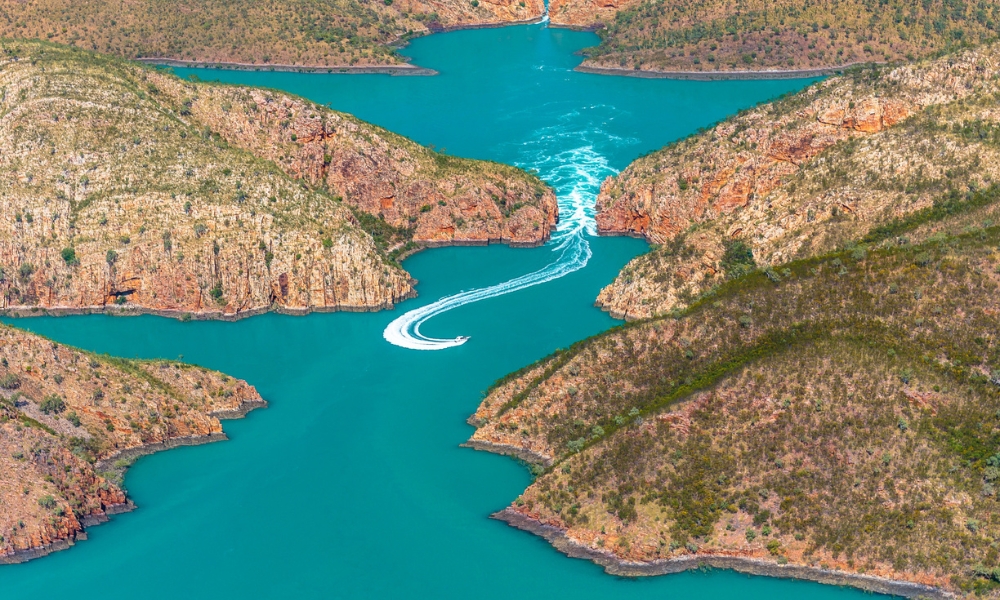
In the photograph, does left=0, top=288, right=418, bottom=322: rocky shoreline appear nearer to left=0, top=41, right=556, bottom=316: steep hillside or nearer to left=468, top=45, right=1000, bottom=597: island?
left=0, top=41, right=556, bottom=316: steep hillside

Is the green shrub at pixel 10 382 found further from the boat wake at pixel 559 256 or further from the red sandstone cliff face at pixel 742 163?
the red sandstone cliff face at pixel 742 163

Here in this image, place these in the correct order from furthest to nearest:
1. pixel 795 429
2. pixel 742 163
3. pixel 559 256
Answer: pixel 559 256
pixel 742 163
pixel 795 429

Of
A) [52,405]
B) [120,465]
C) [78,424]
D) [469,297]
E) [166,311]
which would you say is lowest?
[120,465]

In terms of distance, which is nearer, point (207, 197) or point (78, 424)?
point (78, 424)

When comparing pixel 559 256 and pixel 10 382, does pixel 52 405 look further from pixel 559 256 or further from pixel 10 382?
pixel 559 256

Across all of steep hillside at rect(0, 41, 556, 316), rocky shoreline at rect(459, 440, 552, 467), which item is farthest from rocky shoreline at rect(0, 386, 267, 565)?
steep hillside at rect(0, 41, 556, 316)

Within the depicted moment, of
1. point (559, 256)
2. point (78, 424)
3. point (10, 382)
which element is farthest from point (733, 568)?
point (559, 256)
